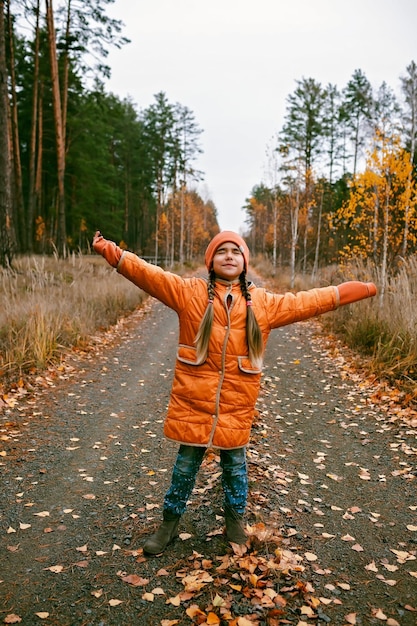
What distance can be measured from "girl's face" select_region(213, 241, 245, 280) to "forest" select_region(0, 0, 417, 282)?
23.1ft

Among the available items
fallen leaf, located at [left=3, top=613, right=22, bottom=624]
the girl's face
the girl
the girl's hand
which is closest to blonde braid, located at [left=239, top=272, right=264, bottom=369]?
the girl

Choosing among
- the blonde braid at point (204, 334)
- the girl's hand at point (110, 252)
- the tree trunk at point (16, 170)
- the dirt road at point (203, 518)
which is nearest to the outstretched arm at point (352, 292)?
the blonde braid at point (204, 334)

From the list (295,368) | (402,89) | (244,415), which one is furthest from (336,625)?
(402,89)

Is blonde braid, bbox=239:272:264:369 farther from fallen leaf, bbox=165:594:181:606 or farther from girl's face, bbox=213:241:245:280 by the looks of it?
fallen leaf, bbox=165:594:181:606

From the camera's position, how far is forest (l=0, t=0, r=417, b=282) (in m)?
11.2

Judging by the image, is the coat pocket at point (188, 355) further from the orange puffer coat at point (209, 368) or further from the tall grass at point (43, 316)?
the tall grass at point (43, 316)

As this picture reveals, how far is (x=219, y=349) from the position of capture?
9.37 feet

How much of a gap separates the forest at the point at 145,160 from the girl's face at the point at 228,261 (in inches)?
277

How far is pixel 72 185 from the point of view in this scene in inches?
1179

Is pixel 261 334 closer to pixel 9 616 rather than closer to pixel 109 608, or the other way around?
pixel 109 608

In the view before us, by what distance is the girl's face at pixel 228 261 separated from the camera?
2959 mm

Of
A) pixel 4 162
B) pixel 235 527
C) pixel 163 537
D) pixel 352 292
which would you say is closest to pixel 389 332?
pixel 352 292

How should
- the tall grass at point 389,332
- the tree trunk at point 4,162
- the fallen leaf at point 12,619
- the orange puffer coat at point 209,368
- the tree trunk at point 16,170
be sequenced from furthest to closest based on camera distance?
the tree trunk at point 16,170
the tree trunk at point 4,162
the tall grass at point 389,332
the orange puffer coat at point 209,368
the fallen leaf at point 12,619

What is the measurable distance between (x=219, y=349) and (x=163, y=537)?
1.32 meters
